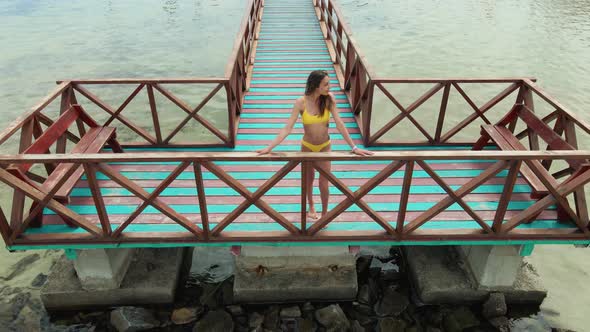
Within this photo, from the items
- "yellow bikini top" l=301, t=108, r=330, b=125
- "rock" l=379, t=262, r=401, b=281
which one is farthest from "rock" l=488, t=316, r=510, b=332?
"yellow bikini top" l=301, t=108, r=330, b=125

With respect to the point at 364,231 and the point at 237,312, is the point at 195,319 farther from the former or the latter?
the point at 364,231

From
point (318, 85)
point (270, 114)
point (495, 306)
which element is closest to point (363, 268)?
point (495, 306)

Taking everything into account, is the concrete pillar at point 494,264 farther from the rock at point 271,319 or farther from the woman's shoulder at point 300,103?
the woman's shoulder at point 300,103

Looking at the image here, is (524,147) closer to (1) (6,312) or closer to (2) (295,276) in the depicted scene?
(2) (295,276)

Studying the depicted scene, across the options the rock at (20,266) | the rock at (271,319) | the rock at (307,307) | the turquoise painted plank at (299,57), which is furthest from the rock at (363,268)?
the rock at (20,266)

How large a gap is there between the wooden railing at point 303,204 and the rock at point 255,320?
164 cm

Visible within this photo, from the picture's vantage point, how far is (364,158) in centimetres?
420

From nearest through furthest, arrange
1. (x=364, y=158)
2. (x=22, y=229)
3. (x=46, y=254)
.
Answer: (x=364, y=158), (x=22, y=229), (x=46, y=254)

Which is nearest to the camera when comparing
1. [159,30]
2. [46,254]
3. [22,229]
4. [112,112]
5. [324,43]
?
[22,229]

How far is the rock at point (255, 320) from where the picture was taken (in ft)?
18.9

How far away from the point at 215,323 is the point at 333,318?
5.39 feet

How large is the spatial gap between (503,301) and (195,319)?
4.35m

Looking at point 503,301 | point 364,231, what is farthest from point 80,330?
point 503,301

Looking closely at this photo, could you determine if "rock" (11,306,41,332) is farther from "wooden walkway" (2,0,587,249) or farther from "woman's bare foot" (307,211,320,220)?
"woman's bare foot" (307,211,320,220)
